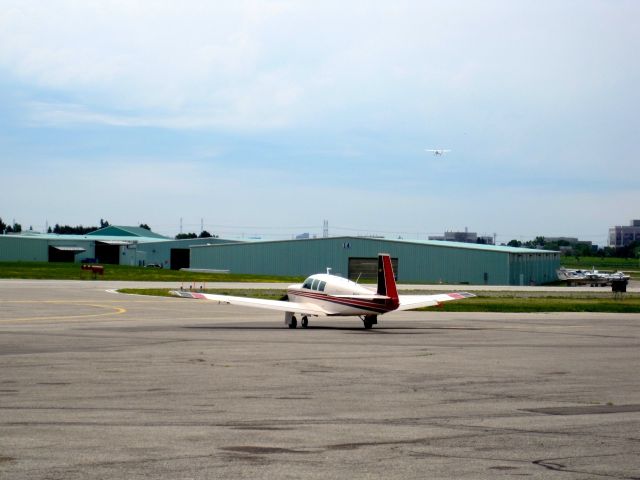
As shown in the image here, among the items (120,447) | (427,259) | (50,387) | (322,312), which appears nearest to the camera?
(120,447)

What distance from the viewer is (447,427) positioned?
49.1 feet

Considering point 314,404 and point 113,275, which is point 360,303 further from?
point 113,275

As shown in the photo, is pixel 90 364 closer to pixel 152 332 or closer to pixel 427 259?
pixel 152 332

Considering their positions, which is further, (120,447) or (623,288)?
(623,288)

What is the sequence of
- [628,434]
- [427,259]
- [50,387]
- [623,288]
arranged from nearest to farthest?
[628,434] → [50,387] → [623,288] → [427,259]

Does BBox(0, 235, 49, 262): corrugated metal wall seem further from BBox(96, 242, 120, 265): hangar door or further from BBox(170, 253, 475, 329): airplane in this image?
BBox(170, 253, 475, 329): airplane

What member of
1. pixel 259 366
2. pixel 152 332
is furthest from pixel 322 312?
pixel 259 366

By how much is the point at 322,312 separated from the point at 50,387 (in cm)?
2051

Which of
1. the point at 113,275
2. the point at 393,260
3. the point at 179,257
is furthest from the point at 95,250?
the point at 113,275

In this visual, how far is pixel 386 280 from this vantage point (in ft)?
121

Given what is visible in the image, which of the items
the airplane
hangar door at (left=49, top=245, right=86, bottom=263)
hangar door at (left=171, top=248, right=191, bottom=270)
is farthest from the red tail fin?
hangar door at (left=49, top=245, right=86, bottom=263)

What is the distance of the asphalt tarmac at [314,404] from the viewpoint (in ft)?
39.5

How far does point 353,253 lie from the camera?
118 meters

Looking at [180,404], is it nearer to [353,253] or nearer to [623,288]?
[623,288]
